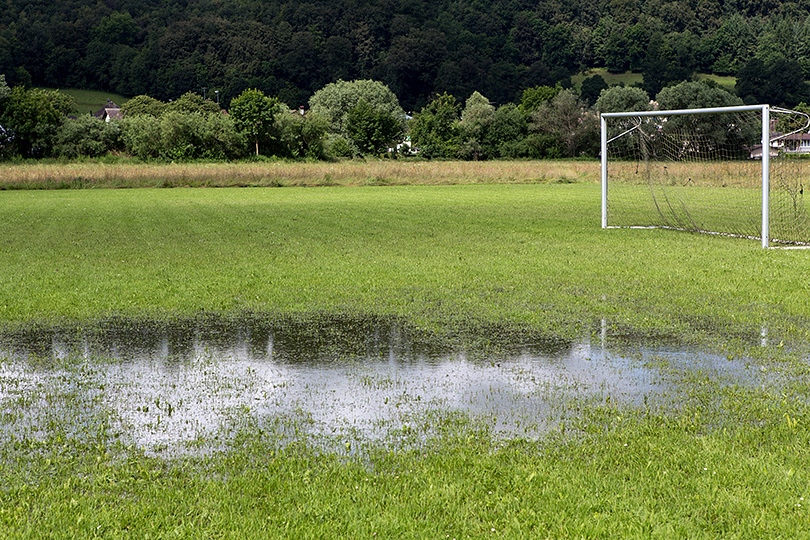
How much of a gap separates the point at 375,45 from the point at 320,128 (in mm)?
80921

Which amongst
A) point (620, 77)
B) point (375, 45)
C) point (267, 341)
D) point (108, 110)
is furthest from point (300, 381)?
point (620, 77)

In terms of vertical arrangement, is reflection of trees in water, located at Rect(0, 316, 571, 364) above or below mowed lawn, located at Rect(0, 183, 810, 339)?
below

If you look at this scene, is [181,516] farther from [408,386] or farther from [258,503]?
[408,386]

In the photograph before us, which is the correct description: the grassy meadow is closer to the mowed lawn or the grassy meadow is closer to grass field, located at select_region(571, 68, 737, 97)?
the mowed lawn

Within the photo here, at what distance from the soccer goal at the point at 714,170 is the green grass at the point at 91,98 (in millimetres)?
121418

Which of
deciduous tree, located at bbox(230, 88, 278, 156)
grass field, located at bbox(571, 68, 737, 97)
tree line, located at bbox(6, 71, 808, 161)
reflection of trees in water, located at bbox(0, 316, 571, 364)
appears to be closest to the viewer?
reflection of trees in water, located at bbox(0, 316, 571, 364)

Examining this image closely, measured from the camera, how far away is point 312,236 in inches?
763

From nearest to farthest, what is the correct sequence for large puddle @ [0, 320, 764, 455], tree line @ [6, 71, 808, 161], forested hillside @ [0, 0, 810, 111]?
large puddle @ [0, 320, 764, 455]
tree line @ [6, 71, 808, 161]
forested hillside @ [0, 0, 810, 111]

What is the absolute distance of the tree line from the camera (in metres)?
66.9

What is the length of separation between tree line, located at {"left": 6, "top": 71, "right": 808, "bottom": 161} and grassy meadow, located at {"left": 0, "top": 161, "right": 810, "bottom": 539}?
44.5 metres

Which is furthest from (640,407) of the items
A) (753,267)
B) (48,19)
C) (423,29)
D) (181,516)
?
(48,19)

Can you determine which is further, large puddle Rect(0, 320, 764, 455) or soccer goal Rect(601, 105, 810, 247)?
soccer goal Rect(601, 105, 810, 247)

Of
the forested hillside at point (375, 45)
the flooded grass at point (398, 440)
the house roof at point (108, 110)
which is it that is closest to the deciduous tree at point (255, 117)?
the house roof at point (108, 110)

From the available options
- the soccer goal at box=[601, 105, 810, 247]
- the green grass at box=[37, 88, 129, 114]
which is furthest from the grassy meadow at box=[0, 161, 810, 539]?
the green grass at box=[37, 88, 129, 114]
